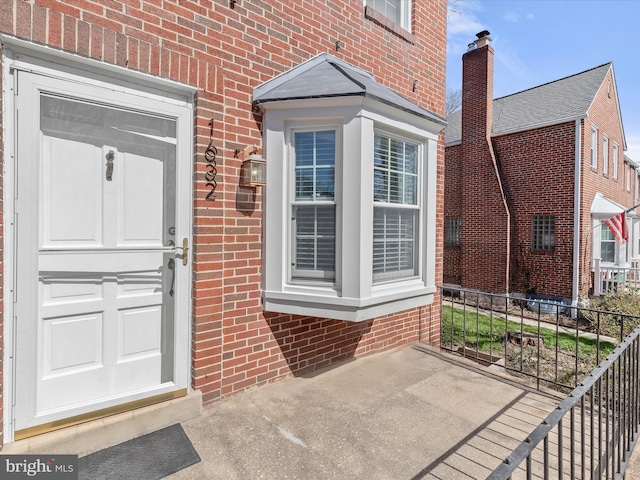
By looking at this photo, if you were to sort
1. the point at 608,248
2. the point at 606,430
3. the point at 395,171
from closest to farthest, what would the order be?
the point at 606,430, the point at 395,171, the point at 608,248

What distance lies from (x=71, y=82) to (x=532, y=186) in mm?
12699

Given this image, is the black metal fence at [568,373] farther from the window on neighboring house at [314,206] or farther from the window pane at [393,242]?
the window on neighboring house at [314,206]

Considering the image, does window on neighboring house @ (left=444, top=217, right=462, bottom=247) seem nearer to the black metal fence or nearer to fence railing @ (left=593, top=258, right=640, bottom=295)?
the black metal fence

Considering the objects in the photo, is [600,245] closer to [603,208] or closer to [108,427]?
[603,208]

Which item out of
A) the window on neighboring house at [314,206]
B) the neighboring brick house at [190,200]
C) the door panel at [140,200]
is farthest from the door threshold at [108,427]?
the window on neighboring house at [314,206]

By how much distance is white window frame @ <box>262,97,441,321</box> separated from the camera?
3.23m

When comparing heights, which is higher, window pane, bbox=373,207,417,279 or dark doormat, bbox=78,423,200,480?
window pane, bbox=373,207,417,279

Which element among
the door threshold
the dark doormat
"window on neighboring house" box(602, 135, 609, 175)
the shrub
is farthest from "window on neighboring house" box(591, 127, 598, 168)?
the dark doormat

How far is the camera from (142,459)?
7.82 ft

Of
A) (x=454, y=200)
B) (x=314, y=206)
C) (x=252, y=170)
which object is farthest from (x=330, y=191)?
(x=454, y=200)

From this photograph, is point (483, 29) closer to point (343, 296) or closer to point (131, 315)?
point (343, 296)

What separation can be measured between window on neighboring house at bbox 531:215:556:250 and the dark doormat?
12148 millimetres

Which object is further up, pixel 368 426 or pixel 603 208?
pixel 603 208

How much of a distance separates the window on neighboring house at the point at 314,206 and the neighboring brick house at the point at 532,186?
10.2m
